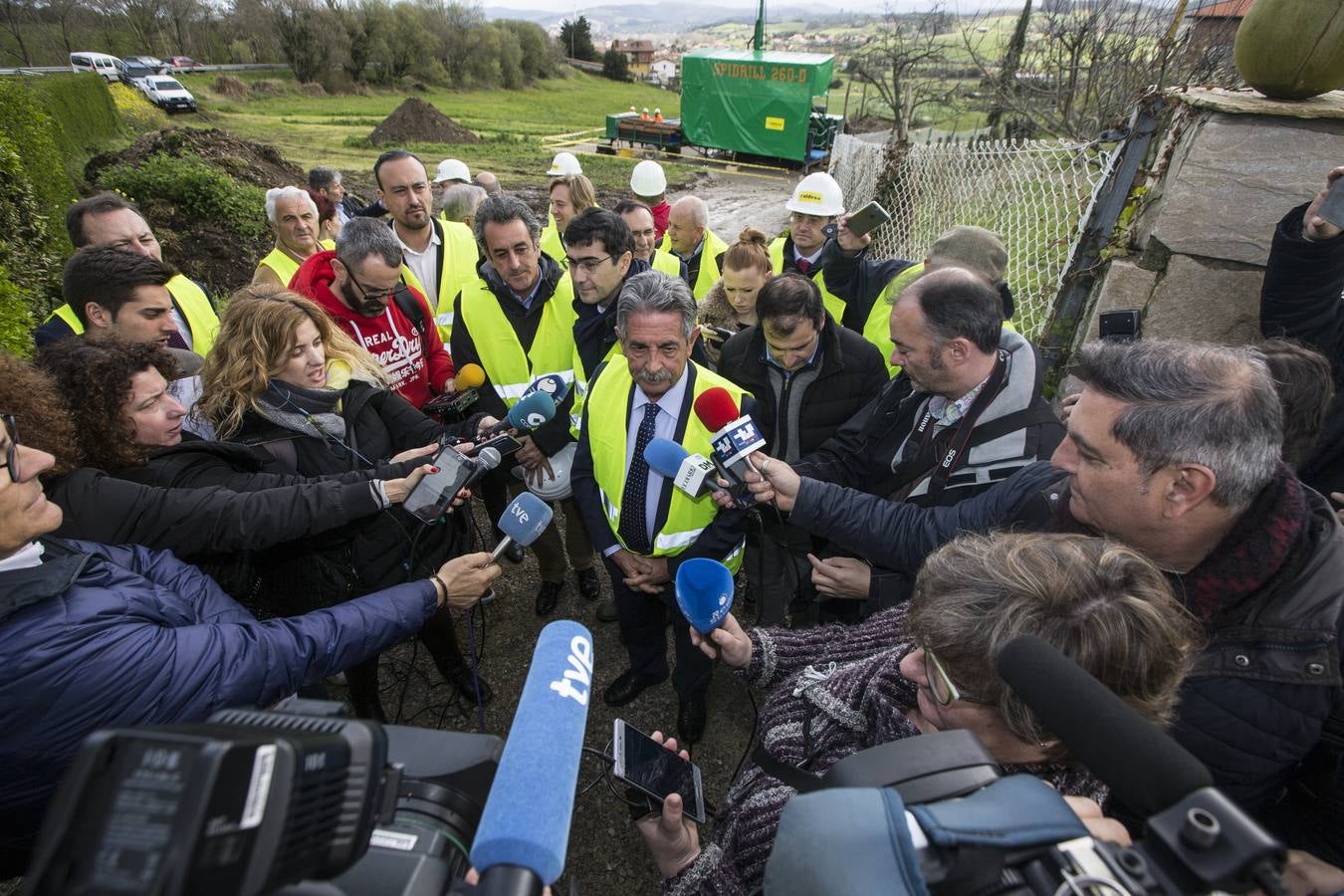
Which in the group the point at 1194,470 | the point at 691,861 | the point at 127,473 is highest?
the point at 1194,470

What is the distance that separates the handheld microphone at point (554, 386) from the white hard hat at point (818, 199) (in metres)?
2.36

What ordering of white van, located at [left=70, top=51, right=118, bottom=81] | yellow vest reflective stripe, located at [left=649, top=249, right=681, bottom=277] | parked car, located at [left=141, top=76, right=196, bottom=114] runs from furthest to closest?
1. white van, located at [left=70, top=51, right=118, bottom=81]
2. parked car, located at [left=141, top=76, right=196, bottom=114]
3. yellow vest reflective stripe, located at [left=649, top=249, right=681, bottom=277]

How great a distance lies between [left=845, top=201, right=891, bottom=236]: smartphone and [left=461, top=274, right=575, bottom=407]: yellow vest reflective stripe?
179 centimetres

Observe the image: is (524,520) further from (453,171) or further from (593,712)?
(453,171)

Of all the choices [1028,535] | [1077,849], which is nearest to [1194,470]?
[1028,535]

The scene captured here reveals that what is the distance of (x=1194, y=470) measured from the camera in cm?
143

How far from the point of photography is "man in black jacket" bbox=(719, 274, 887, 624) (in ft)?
9.27

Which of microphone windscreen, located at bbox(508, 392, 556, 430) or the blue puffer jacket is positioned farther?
microphone windscreen, located at bbox(508, 392, 556, 430)

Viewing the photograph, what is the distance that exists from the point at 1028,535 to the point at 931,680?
37 cm

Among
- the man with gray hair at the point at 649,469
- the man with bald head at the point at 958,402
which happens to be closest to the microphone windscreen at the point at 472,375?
the man with gray hair at the point at 649,469

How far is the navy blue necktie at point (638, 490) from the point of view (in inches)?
105

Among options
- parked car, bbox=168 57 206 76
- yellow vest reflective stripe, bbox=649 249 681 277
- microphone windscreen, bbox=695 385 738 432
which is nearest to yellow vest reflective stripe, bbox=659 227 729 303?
yellow vest reflective stripe, bbox=649 249 681 277

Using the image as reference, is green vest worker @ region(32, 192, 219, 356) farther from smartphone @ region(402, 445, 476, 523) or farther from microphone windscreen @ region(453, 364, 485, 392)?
smartphone @ region(402, 445, 476, 523)

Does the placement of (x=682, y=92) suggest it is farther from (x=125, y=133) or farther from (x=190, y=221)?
(x=190, y=221)
